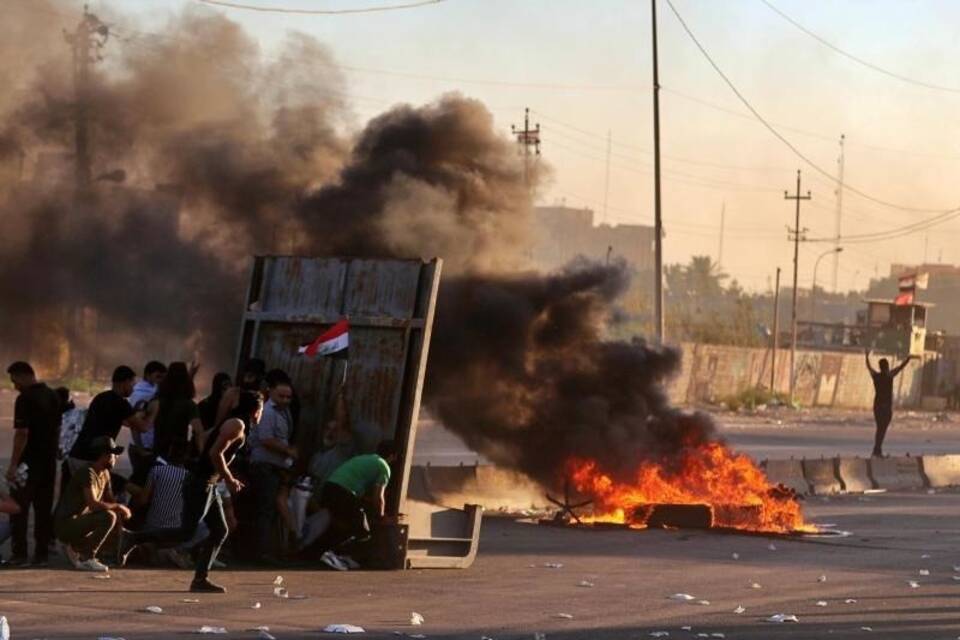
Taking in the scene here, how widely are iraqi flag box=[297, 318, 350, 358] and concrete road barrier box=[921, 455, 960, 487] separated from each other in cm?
1521

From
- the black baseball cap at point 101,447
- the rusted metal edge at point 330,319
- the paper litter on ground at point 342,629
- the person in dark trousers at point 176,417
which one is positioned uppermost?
the rusted metal edge at point 330,319

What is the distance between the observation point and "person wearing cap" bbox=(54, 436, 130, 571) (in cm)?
1308

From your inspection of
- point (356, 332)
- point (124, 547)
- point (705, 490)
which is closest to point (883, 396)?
point (705, 490)

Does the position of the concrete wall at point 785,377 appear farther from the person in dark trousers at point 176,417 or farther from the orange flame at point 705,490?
the person in dark trousers at point 176,417

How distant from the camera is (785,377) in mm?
69062

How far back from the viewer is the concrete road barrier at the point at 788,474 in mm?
23953

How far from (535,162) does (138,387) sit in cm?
796

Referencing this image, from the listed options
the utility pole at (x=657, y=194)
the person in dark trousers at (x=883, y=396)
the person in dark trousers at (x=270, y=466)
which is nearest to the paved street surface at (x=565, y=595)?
the person in dark trousers at (x=270, y=466)

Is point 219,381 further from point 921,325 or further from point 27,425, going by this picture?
point 921,325

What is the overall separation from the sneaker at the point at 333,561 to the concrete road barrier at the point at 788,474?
410 inches

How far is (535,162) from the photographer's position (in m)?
22.9

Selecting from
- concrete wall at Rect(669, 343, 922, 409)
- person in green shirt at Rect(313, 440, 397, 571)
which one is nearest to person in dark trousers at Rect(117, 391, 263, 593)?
person in green shirt at Rect(313, 440, 397, 571)

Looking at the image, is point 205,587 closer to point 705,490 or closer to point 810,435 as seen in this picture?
point 705,490

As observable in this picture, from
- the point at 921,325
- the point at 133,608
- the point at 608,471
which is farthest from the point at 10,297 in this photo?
the point at 921,325
